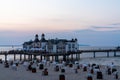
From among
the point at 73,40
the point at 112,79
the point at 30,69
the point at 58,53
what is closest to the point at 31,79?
the point at 112,79

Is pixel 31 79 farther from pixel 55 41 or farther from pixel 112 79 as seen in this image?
Answer: pixel 55 41

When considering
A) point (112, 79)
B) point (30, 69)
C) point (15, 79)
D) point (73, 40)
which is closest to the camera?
point (15, 79)

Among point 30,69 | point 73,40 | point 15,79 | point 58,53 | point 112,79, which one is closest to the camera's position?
point 15,79

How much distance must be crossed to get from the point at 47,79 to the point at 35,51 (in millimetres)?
50864

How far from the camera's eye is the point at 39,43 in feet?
254

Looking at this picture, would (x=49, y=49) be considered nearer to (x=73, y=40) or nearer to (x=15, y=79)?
(x=73, y=40)

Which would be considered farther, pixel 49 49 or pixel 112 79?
pixel 49 49

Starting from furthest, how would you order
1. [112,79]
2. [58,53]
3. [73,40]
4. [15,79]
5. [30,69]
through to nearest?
[73,40] < [58,53] < [30,69] < [112,79] < [15,79]

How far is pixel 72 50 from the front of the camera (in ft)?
253

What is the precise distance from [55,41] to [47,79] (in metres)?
50.9

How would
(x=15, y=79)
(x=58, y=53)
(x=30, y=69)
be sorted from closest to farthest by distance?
(x=15, y=79), (x=30, y=69), (x=58, y=53)

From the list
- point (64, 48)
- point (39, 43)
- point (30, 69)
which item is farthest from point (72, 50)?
point (30, 69)

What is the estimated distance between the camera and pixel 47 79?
24.7 meters

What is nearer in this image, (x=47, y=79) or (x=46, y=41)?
(x=47, y=79)
